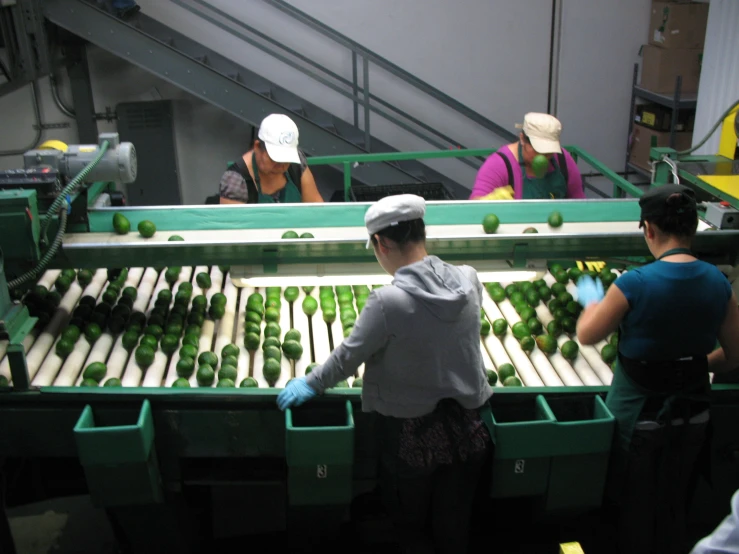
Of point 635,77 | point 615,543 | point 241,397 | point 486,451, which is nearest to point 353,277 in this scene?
point 241,397

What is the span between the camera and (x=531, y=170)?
186 inches

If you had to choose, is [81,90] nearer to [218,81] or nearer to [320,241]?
[218,81]

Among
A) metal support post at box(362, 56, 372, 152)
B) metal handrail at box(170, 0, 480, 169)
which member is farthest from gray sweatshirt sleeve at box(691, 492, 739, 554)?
metal handrail at box(170, 0, 480, 169)

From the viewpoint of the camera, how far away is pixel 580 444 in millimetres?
2973

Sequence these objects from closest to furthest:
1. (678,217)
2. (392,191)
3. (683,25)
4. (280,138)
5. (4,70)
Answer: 1. (678,217)
2. (280,138)
3. (392,191)
4. (4,70)
5. (683,25)

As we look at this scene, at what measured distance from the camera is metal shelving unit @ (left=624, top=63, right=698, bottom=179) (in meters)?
7.39

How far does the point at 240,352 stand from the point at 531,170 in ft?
7.43

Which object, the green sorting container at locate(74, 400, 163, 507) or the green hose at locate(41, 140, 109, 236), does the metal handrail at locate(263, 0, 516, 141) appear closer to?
the green hose at locate(41, 140, 109, 236)

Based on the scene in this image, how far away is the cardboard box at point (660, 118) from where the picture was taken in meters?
7.72

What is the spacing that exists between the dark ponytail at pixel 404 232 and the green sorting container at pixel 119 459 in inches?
46.4

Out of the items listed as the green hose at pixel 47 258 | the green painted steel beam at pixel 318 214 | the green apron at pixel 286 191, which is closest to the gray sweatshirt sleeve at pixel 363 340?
the green painted steel beam at pixel 318 214

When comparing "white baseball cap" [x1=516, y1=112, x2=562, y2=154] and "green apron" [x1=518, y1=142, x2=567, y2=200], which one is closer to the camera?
"white baseball cap" [x1=516, y1=112, x2=562, y2=154]

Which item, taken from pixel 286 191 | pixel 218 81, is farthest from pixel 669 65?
pixel 286 191

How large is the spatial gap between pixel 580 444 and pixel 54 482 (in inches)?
99.4
